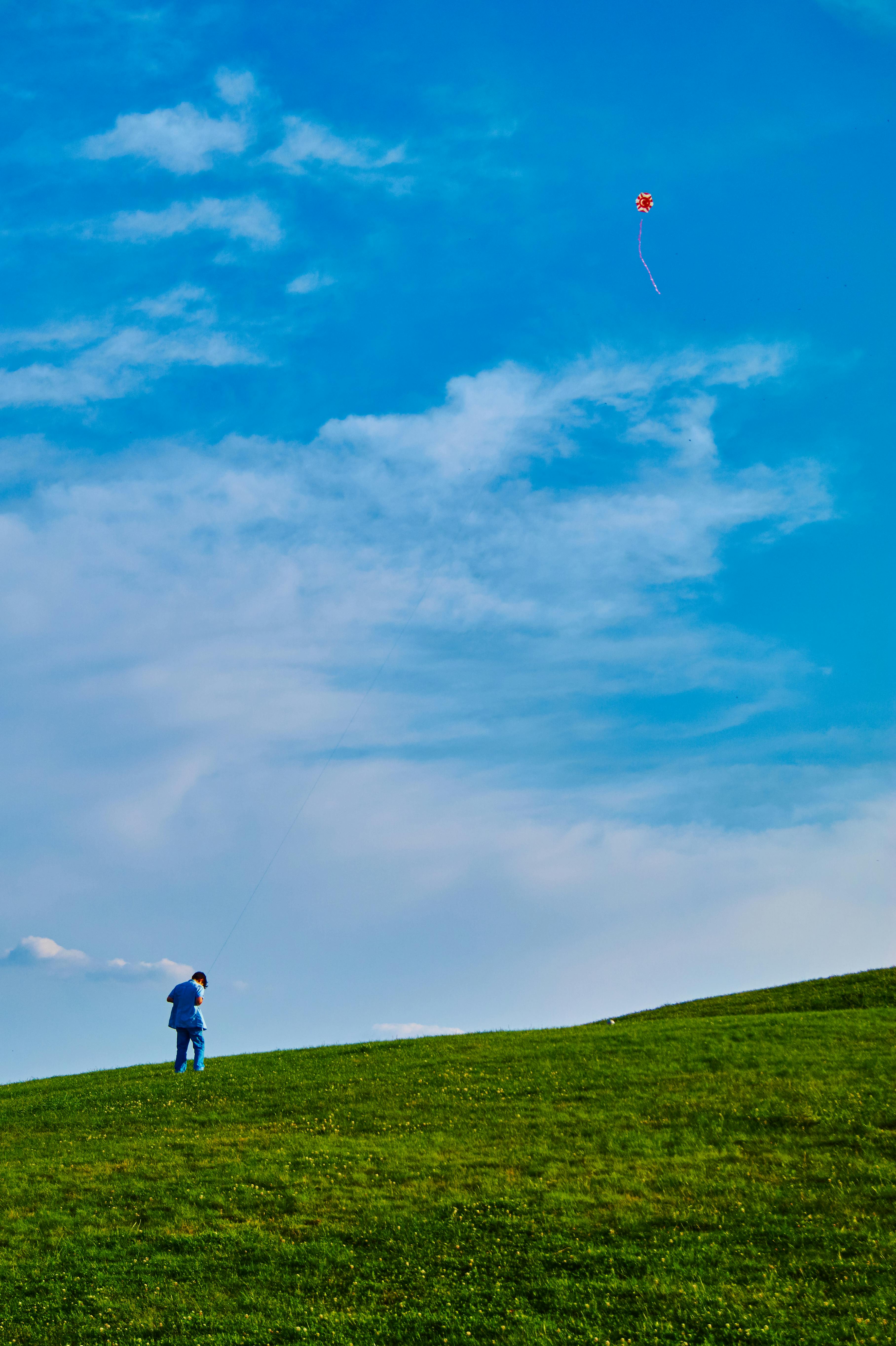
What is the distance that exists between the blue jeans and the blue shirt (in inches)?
8.8

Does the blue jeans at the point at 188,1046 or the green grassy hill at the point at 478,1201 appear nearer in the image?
the green grassy hill at the point at 478,1201

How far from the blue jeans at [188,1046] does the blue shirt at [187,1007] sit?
0.22 meters

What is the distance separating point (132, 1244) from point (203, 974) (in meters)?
14.2

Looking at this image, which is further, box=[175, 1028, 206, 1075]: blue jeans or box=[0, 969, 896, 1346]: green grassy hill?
box=[175, 1028, 206, 1075]: blue jeans

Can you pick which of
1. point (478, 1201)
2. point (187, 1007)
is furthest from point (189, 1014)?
point (478, 1201)

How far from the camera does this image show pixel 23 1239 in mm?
19656

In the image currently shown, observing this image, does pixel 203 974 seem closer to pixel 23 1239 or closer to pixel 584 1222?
pixel 23 1239

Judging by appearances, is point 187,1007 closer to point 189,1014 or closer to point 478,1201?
point 189,1014

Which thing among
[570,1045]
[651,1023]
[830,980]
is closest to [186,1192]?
[570,1045]

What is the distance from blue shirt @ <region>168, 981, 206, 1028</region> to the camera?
3294cm

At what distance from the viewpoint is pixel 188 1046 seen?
115 ft

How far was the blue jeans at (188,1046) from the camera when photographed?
33656 mm

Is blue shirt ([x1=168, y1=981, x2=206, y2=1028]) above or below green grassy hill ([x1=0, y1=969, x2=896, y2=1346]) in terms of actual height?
above

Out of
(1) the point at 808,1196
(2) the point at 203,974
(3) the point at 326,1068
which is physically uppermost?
(2) the point at 203,974
